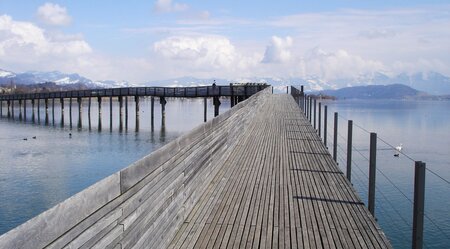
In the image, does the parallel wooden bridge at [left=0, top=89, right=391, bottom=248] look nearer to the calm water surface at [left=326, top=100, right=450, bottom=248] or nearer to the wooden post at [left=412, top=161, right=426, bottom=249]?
the wooden post at [left=412, top=161, right=426, bottom=249]

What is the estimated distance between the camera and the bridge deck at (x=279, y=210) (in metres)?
5.66

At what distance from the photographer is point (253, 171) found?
10.0 m

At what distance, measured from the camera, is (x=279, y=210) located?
6.98 meters

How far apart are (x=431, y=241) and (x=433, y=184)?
22.9ft

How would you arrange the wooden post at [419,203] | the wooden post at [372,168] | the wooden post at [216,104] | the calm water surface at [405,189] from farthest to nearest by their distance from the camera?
the wooden post at [216,104] → the calm water surface at [405,189] → the wooden post at [372,168] → the wooden post at [419,203]

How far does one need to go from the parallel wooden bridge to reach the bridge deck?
0.01 metres

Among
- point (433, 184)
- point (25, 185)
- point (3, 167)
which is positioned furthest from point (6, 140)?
point (433, 184)

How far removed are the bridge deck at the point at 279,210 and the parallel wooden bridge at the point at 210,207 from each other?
13 millimetres

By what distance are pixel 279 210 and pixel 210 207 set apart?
40.6 inches

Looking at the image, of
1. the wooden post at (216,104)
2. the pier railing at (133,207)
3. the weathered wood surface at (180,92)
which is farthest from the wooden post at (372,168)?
the wooden post at (216,104)

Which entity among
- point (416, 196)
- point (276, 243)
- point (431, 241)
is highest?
point (416, 196)

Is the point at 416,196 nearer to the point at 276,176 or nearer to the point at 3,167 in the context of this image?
the point at 276,176

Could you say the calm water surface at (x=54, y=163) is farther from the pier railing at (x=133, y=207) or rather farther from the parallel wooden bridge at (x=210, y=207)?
the pier railing at (x=133, y=207)

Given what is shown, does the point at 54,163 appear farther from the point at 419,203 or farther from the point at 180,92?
the point at 180,92
